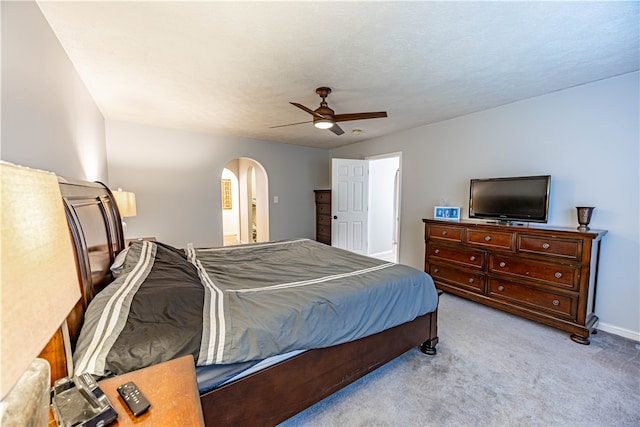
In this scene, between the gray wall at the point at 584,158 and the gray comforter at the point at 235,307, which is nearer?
the gray comforter at the point at 235,307

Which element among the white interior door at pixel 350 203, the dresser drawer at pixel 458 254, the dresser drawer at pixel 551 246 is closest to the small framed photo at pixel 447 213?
the dresser drawer at pixel 458 254

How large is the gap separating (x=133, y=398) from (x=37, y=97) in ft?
5.81

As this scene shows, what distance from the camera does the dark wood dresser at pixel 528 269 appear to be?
2.40m

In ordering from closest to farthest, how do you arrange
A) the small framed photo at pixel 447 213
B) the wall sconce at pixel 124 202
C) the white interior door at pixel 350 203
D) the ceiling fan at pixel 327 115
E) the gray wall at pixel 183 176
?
the ceiling fan at pixel 327 115
the wall sconce at pixel 124 202
the small framed photo at pixel 447 213
the gray wall at pixel 183 176
the white interior door at pixel 350 203

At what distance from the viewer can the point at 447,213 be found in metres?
3.71

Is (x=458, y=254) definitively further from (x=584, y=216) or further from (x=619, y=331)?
(x=619, y=331)

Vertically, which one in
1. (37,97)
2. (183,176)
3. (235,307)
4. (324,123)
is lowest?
(235,307)

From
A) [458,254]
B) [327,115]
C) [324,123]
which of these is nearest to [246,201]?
[324,123]

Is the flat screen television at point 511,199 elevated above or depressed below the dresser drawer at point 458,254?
above

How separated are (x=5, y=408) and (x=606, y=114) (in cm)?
415

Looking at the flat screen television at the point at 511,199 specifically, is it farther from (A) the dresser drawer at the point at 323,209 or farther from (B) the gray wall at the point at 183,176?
(B) the gray wall at the point at 183,176

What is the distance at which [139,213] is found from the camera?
405cm

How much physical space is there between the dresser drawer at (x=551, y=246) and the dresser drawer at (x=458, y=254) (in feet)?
1.46

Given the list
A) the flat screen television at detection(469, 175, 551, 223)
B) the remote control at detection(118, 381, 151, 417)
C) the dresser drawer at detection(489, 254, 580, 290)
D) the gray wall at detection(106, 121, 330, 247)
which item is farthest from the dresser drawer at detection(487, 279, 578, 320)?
the gray wall at detection(106, 121, 330, 247)
